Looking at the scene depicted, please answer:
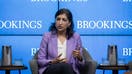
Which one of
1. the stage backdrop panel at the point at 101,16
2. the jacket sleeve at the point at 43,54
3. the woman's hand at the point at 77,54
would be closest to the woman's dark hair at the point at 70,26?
the jacket sleeve at the point at 43,54

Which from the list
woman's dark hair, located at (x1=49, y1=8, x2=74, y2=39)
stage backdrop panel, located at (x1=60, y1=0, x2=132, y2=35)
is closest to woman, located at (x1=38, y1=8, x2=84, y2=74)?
woman's dark hair, located at (x1=49, y1=8, x2=74, y2=39)

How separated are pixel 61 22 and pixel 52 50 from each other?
346mm

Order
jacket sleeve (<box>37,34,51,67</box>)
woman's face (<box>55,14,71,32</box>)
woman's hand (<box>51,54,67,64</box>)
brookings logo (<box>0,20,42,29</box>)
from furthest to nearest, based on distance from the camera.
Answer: brookings logo (<box>0,20,42,29</box>)
woman's face (<box>55,14,71,32</box>)
jacket sleeve (<box>37,34,51,67</box>)
woman's hand (<box>51,54,67,64</box>)

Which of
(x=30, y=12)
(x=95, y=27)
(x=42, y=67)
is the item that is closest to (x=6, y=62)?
(x=42, y=67)

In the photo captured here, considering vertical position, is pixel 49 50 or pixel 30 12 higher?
pixel 30 12

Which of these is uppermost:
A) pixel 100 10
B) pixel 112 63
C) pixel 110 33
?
pixel 100 10

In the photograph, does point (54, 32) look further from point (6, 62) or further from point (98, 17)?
point (98, 17)

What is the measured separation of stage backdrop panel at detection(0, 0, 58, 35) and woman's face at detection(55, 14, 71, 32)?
55.0 inches

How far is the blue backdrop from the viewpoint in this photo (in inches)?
231

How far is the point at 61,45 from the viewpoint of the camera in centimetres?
454

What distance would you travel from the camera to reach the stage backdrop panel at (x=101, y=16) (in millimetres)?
5875

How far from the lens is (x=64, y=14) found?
452 centimetres

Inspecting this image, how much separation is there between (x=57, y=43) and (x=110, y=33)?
157 centimetres

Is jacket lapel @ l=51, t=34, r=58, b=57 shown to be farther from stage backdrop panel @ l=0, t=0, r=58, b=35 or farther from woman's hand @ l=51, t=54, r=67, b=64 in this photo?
stage backdrop panel @ l=0, t=0, r=58, b=35
